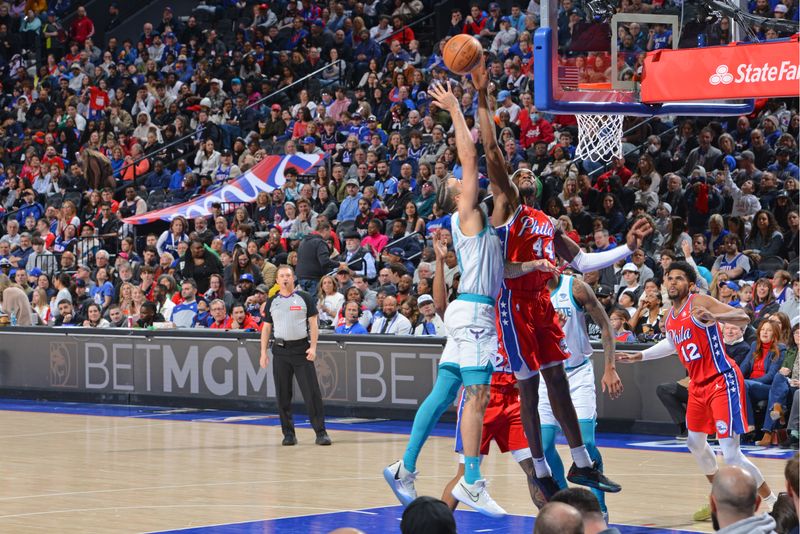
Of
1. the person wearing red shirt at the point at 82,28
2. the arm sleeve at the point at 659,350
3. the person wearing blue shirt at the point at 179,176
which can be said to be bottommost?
the arm sleeve at the point at 659,350

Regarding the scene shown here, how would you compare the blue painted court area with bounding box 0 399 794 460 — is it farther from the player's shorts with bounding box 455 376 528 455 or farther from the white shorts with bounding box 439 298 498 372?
the white shorts with bounding box 439 298 498 372

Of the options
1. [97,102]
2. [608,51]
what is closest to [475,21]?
[97,102]

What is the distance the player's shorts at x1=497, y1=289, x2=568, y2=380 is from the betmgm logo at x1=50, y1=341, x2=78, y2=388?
12.1 meters

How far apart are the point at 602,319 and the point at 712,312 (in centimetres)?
90

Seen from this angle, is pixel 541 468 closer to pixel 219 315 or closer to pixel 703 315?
pixel 703 315

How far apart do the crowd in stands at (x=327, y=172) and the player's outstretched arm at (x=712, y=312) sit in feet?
6.66

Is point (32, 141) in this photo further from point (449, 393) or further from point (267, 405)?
point (449, 393)

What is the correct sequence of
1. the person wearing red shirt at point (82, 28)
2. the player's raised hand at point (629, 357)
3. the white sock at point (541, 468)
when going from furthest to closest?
1. the person wearing red shirt at point (82, 28)
2. the player's raised hand at point (629, 357)
3. the white sock at point (541, 468)

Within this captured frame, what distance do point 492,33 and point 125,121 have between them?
851 cm

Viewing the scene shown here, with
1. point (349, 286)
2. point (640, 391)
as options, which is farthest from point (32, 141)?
point (640, 391)

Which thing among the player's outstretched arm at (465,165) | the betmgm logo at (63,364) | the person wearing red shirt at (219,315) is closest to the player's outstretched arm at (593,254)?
the player's outstretched arm at (465,165)

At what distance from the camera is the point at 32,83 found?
3081 cm

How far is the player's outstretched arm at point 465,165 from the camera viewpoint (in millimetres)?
8500

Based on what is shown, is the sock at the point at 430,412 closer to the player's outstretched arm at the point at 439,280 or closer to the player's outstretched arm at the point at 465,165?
the player's outstretched arm at the point at 439,280
